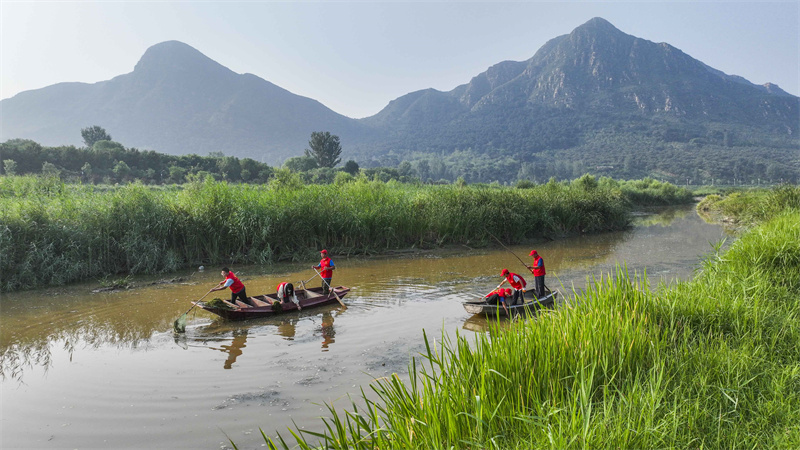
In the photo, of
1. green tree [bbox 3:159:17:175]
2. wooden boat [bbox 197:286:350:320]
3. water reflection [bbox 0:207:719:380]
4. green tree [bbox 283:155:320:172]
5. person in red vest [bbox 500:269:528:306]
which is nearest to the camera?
water reflection [bbox 0:207:719:380]

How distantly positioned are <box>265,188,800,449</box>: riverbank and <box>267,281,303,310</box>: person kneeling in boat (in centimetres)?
651

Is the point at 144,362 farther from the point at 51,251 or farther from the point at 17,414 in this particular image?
the point at 51,251

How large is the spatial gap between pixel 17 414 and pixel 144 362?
1853 millimetres

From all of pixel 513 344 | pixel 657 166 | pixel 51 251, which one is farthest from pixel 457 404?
pixel 657 166

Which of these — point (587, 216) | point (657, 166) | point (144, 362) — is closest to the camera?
point (144, 362)

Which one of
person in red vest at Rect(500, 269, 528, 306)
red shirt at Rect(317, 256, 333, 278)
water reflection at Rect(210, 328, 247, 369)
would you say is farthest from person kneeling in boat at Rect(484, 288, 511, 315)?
water reflection at Rect(210, 328, 247, 369)

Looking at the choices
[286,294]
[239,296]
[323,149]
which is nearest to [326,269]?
[286,294]

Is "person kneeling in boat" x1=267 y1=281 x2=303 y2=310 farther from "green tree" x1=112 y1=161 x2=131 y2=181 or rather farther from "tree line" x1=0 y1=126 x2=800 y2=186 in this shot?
"green tree" x1=112 y1=161 x2=131 y2=181

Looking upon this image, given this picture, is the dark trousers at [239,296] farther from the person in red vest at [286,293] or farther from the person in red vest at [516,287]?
the person in red vest at [516,287]

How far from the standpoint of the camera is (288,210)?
17.5 m

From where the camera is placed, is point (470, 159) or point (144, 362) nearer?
point (144, 362)

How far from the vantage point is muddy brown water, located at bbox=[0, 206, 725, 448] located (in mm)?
5535

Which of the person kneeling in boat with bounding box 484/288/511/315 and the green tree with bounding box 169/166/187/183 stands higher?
the green tree with bounding box 169/166/187/183

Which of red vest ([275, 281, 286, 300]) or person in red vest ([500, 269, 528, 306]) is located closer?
person in red vest ([500, 269, 528, 306])
